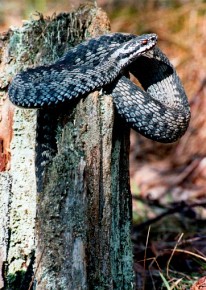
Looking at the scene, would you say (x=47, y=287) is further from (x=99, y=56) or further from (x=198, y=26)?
(x=198, y=26)

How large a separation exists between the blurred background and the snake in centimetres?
131

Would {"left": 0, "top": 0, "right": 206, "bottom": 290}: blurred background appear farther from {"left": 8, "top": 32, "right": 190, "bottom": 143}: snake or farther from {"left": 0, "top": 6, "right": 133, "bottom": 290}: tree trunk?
{"left": 8, "top": 32, "right": 190, "bottom": 143}: snake

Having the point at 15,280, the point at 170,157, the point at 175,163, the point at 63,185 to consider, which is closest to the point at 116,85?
the point at 63,185

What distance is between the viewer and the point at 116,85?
450 cm

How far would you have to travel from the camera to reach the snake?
4352 millimetres

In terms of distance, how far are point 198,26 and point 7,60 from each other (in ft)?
20.4

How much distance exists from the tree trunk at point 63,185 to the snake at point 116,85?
12 cm

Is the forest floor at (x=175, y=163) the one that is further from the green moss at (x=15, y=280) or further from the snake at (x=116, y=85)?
the snake at (x=116, y=85)

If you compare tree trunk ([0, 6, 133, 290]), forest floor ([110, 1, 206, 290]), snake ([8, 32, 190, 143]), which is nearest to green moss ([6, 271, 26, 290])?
tree trunk ([0, 6, 133, 290])

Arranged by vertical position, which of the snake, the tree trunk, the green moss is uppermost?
the snake

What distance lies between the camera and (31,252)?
4672 millimetres

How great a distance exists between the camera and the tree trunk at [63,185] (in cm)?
387

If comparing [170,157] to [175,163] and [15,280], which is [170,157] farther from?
[15,280]

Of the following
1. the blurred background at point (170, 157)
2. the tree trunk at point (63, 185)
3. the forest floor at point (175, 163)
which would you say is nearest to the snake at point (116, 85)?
the tree trunk at point (63, 185)
